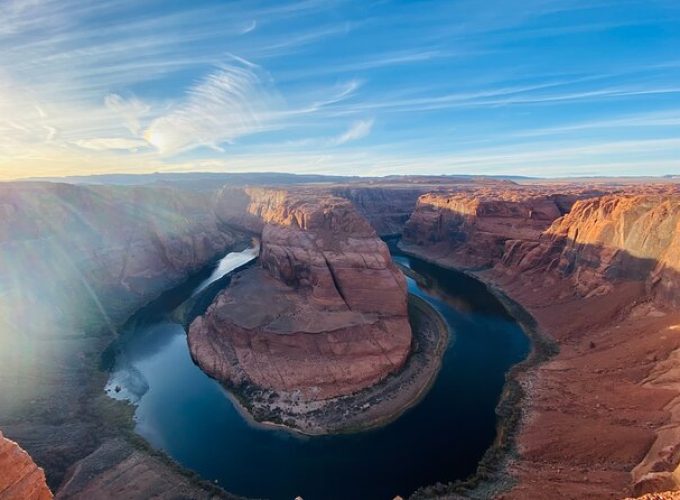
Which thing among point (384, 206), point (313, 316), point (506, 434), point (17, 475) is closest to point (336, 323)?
point (313, 316)

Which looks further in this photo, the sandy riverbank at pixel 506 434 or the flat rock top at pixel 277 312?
the flat rock top at pixel 277 312

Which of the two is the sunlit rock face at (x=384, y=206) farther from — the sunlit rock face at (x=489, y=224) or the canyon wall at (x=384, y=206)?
the sunlit rock face at (x=489, y=224)

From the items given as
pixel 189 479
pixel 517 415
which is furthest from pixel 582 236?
pixel 189 479

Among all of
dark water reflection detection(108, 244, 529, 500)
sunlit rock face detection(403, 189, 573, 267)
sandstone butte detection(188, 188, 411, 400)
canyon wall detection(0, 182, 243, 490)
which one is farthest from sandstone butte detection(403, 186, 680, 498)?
canyon wall detection(0, 182, 243, 490)

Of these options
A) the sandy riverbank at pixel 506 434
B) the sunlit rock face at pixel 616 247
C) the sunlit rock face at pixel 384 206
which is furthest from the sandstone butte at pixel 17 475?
the sunlit rock face at pixel 384 206

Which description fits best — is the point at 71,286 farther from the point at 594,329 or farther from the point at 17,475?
the point at 594,329

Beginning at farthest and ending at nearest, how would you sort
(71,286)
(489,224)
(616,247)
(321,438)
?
(489,224), (71,286), (616,247), (321,438)
